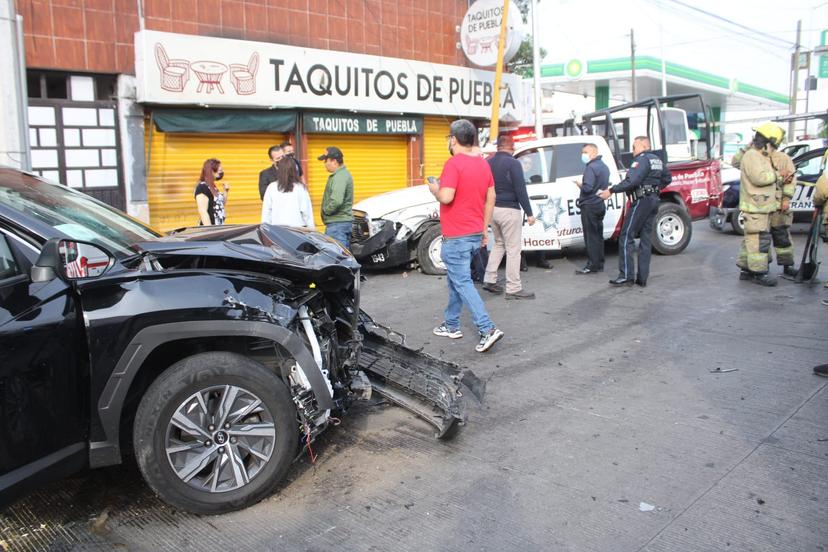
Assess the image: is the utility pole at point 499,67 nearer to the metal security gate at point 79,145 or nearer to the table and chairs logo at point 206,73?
the table and chairs logo at point 206,73

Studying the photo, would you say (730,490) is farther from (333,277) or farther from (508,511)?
(333,277)

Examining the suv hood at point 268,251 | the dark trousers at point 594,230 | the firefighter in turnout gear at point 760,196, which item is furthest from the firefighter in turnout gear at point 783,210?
the suv hood at point 268,251

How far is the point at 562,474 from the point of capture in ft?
12.5

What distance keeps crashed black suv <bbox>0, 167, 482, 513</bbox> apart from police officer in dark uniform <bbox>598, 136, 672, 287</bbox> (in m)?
5.52

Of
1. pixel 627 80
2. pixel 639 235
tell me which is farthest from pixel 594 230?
pixel 627 80

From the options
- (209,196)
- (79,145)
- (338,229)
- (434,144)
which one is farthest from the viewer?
(434,144)

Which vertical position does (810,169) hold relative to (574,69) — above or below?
below

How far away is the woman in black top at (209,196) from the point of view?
8.18 meters

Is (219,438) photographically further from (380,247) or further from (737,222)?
(737,222)

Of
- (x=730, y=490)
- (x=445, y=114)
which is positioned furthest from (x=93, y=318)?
(x=445, y=114)

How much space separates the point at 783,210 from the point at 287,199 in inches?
243

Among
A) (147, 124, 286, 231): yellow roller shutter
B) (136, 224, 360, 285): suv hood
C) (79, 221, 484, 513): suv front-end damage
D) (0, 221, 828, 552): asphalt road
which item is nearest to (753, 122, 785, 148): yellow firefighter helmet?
(0, 221, 828, 552): asphalt road

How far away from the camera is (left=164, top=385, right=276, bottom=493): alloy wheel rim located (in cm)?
341

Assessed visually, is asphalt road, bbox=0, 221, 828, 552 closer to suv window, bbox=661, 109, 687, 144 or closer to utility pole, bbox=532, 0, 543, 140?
suv window, bbox=661, 109, 687, 144
